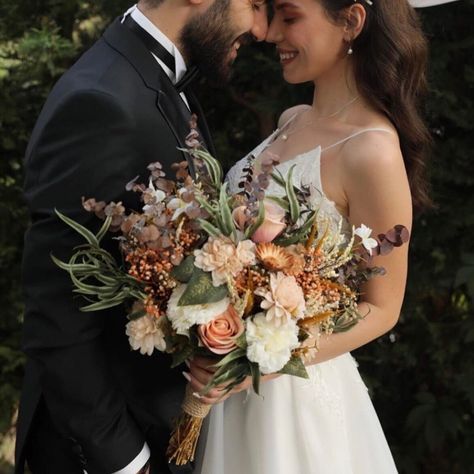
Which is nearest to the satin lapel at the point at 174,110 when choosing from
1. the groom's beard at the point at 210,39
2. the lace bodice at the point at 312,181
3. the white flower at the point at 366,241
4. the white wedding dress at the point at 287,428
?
the groom's beard at the point at 210,39

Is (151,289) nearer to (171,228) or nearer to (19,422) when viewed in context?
(171,228)

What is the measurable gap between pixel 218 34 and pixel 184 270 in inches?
39.2

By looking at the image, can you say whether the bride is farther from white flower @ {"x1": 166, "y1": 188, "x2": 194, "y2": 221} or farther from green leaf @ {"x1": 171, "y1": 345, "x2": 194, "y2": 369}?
white flower @ {"x1": 166, "y1": 188, "x2": 194, "y2": 221}

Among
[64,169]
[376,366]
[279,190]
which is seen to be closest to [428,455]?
[376,366]

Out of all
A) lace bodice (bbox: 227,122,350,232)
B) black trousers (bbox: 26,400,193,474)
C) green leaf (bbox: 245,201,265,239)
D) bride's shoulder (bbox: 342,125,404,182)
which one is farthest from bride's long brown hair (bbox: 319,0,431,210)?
black trousers (bbox: 26,400,193,474)

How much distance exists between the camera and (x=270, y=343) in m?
2.11

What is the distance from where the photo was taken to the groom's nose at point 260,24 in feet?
9.70

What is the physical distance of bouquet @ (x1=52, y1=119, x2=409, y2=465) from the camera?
2104 mm

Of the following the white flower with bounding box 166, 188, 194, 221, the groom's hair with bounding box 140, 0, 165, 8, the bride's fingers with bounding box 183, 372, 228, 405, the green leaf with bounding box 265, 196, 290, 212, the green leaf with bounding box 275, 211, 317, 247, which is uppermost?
the groom's hair with bounding box 140, 0, 165, 8

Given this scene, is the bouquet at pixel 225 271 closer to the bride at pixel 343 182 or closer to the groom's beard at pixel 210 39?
the bride at pixel 343 182

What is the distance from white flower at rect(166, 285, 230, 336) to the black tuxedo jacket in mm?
407

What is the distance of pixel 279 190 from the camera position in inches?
Answer: 113

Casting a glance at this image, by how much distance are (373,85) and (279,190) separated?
498 mm

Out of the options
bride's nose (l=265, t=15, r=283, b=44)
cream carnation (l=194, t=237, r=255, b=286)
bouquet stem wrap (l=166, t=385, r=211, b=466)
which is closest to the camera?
cream carnation (l=194, t=237, r=255, b=286)
